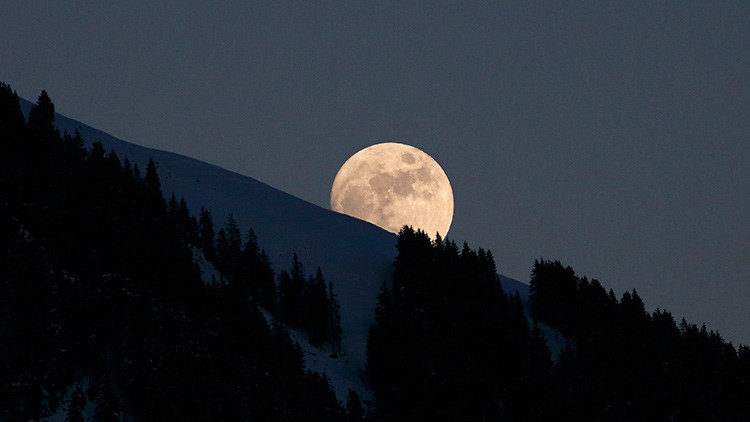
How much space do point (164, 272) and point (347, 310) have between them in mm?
36294

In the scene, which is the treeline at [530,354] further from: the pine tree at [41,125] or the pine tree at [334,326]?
the pine tree at [41,125]

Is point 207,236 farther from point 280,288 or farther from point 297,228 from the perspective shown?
point 297,228

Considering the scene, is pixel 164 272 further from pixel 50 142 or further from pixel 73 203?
→ pixel 50 142

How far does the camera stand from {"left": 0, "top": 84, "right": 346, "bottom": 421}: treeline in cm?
6894

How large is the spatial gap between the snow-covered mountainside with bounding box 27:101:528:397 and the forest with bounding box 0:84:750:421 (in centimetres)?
377

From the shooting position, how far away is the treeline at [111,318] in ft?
226

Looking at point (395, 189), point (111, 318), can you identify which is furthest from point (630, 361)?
point (111, 318)

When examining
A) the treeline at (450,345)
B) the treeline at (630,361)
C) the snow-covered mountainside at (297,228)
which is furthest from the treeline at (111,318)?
the treeline at (630,361)

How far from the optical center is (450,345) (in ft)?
345

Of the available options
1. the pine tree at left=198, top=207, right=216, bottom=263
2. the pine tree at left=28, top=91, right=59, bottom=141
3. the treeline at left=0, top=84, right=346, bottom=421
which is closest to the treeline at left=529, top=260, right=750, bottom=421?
the treeline at left=0, top=84, right=346, bottom=421

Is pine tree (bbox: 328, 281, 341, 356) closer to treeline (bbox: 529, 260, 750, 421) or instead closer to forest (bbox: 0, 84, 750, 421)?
forest (bbox: 0, 84, 750, 421)

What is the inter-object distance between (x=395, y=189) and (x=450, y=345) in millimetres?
42872

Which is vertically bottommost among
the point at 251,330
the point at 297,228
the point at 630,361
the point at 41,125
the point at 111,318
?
the point at 111,318

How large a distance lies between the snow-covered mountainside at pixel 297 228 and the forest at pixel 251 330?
3768 millimetres
